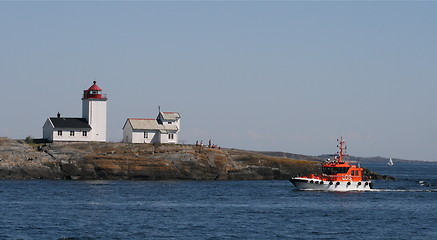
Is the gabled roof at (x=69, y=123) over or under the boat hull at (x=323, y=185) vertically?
over

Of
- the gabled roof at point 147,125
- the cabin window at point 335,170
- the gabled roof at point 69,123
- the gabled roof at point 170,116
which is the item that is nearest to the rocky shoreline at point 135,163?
the gabled roof at point 69,123

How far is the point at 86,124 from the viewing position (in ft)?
355

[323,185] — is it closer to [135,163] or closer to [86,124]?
[135,163]

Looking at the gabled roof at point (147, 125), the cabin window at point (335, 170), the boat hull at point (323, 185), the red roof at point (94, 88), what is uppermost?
the red roof at point (94, 88)

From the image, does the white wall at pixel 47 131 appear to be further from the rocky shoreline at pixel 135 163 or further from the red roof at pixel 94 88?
the red roof at pixel 94 88

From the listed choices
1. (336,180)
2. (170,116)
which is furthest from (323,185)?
(170,116)

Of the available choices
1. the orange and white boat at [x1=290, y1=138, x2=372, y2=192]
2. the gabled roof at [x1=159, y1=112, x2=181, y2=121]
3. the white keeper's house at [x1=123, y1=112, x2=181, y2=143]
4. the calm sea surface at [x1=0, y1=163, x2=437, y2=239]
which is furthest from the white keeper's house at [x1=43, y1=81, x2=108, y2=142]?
the orange and white boat at [x1=290, y1=138, x2=372, y2=192]

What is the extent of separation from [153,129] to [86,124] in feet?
34.7

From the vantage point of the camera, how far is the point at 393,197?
80938 millimetres

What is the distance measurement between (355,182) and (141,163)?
29.8 m

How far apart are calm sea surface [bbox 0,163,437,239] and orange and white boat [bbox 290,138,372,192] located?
2.13 metres

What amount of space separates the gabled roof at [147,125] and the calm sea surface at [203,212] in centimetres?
2296

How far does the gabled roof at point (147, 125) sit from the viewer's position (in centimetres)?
11162

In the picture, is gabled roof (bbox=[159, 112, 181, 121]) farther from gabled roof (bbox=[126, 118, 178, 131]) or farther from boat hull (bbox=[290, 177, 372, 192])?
boat hull (bbox=[290, 177, 372, 192])
